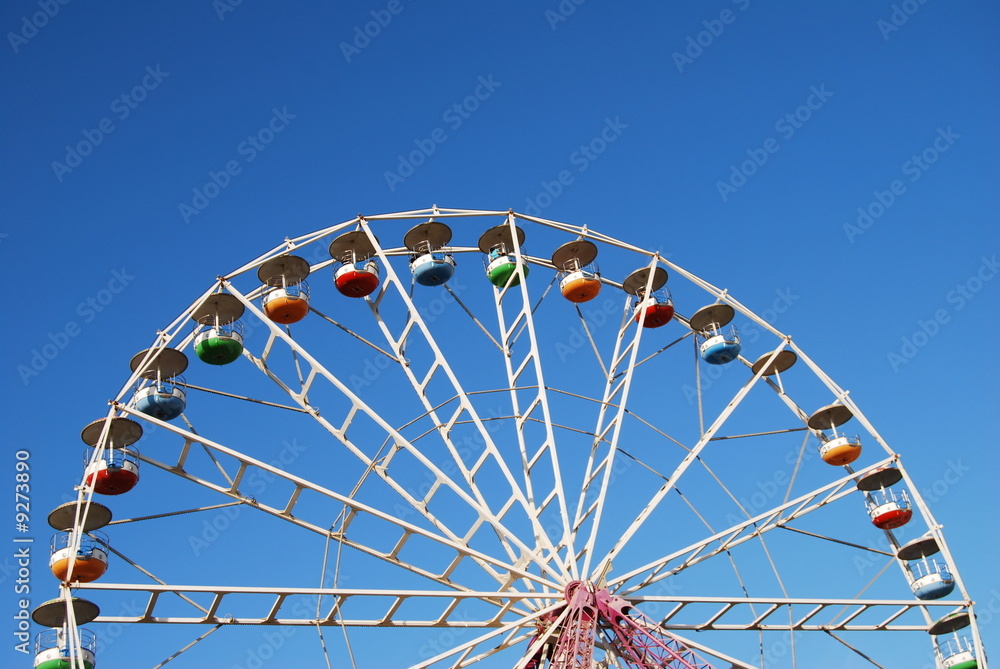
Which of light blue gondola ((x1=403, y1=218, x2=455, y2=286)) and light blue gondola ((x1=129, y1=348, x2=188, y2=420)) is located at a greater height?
light blue gondola ((x1=403, y1=218, x2=455, y2=286))

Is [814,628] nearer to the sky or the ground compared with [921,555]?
nearer to the ground

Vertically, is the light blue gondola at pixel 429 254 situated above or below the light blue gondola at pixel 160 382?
above

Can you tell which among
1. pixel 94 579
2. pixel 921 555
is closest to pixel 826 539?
pixel 921 555

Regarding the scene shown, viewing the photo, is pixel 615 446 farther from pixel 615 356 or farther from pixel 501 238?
pixel 501 238

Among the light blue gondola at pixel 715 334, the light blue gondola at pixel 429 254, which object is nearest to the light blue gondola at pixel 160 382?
the light blue gondola at pixel 429 254

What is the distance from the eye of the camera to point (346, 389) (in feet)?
62.8

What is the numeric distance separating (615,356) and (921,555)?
7.44m

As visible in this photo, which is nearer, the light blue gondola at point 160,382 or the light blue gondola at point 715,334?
the light blue gondola at point 160,382

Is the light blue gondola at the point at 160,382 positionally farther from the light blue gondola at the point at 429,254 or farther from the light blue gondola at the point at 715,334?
the light blue gondola at the point at 715,334

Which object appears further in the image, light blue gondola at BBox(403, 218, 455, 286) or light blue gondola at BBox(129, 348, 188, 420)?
light blue gondola at BBox(403, 218, 455, 286)

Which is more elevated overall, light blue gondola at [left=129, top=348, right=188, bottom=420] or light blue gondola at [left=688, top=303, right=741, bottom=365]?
light blue gondola at [left=688, top=303, right=741, bottom=365]

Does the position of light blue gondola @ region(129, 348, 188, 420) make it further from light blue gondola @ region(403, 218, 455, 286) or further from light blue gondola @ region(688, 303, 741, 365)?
light blue gondola @ region(688, 303, 741, 365)

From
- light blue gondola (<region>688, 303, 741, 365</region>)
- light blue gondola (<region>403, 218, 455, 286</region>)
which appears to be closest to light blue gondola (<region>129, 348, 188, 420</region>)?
Answer: light blue gondola (<region>403, 218, 455, 286</region>)

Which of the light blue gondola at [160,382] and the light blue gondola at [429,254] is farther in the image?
the light blue gondola at [429,254]
